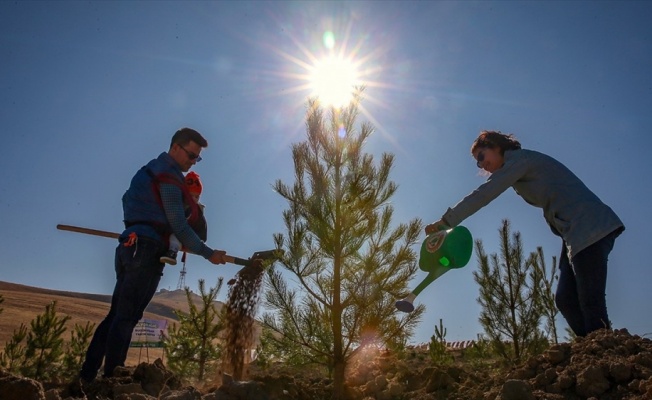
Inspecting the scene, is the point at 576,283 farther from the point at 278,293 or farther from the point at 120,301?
the point at 120,301

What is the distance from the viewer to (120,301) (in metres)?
2.92

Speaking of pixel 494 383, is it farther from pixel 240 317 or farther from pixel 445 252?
pixel 240 317

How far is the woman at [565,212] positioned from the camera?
2.52 m

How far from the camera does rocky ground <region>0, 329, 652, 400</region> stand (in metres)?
2.01

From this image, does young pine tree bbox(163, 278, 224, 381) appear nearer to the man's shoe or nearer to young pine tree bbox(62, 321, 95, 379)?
young pine tree bbox(62, 321, 95, 379)

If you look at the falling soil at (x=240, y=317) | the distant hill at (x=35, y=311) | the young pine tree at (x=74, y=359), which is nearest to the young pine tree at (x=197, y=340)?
the young pine tree at (x=74, y=359)

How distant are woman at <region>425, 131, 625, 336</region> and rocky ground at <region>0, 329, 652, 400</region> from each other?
0.90 ft

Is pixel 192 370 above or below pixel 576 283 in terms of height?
below

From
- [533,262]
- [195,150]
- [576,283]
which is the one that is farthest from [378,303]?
[533,262]

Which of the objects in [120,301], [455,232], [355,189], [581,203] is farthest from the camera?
[355,189]

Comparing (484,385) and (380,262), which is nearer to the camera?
(484,385)

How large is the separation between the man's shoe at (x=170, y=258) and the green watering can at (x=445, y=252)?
5.38 ft

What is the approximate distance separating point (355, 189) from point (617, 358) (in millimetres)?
2496

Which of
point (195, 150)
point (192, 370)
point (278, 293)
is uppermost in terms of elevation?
point (195, 150)
